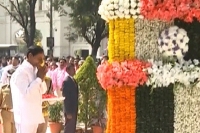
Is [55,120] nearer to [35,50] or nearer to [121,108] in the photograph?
[35,50]

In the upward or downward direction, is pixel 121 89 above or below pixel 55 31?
below

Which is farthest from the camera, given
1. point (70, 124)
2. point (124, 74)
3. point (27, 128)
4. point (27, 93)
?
point (70, 124)

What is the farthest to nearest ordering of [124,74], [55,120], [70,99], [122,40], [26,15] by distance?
[26,15], [55,120], [70,99], [122,40], [124,74]

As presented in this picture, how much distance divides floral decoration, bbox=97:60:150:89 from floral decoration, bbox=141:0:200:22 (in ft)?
1.54

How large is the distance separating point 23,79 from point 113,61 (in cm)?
211

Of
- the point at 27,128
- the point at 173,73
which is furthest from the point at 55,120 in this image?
the point at 173,73

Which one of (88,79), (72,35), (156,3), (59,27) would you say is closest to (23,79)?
(156,3)

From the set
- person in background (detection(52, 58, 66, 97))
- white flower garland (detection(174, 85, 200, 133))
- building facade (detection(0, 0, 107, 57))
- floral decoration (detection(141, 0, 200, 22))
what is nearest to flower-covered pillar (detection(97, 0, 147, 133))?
floral decoration (detection(141, 0, 200, 22))

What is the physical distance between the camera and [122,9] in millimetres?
5059

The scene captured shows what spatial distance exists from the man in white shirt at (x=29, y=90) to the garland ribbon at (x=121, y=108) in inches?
79.0

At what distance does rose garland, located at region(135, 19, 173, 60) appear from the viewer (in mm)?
5137

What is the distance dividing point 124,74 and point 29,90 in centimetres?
224

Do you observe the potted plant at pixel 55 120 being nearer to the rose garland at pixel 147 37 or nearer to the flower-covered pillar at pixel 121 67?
the flower-covered pillar at pixel 121 67

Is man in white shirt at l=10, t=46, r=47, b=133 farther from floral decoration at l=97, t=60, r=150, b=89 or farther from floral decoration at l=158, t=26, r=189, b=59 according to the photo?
floral decoration at l=158, t=26, r=189, b=59
